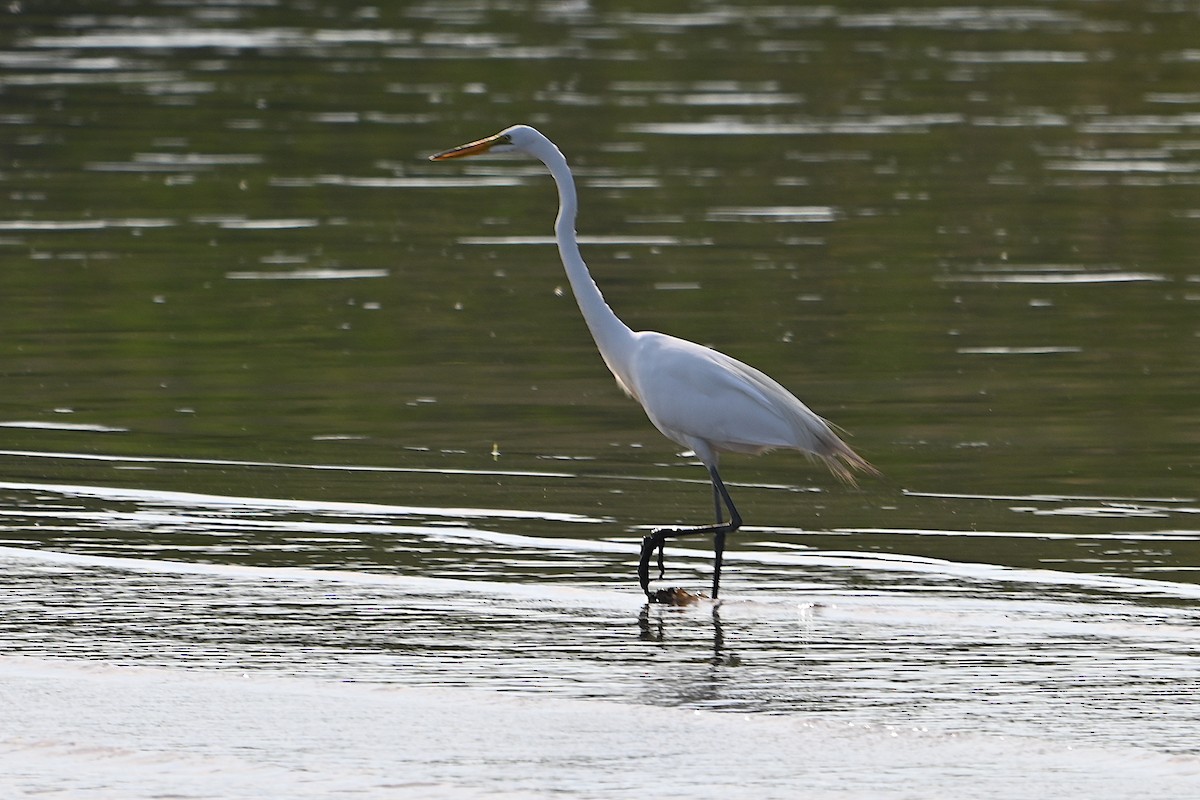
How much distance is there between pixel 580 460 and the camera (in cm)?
1079

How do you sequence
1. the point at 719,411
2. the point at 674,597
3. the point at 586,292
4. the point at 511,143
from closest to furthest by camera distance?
the point at 674,597
the point at 719,411
the point at 586,292
the point at 511,143

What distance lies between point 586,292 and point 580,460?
4.66 ft

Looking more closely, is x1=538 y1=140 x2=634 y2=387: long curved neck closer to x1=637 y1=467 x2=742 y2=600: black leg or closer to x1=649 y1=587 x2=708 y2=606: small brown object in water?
x1=637 y1=467 x2=742 y2=600: black leg

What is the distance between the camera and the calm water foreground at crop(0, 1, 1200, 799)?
663 cm

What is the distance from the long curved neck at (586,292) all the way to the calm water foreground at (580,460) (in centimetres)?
73

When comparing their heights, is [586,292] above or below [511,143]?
below

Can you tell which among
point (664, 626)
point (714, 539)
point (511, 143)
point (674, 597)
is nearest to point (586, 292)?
point (511, 143)

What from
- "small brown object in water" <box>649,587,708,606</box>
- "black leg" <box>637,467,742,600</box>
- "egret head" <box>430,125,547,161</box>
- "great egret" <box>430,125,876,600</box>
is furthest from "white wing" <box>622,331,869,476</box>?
"egret head" <box>430,125,547,161</box>

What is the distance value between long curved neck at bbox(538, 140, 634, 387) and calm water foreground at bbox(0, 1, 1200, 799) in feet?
2.39

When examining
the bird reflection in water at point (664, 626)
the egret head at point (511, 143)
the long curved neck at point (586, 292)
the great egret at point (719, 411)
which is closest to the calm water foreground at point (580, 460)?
the bird reflection in water at point (664, 626)

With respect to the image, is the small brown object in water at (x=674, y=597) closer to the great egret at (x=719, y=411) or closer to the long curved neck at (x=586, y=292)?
the great egret at (x=719, y=411)

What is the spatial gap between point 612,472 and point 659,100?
676 inches

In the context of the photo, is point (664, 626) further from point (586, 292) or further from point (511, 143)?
point (511, 143)

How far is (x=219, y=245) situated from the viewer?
17.7 metres
